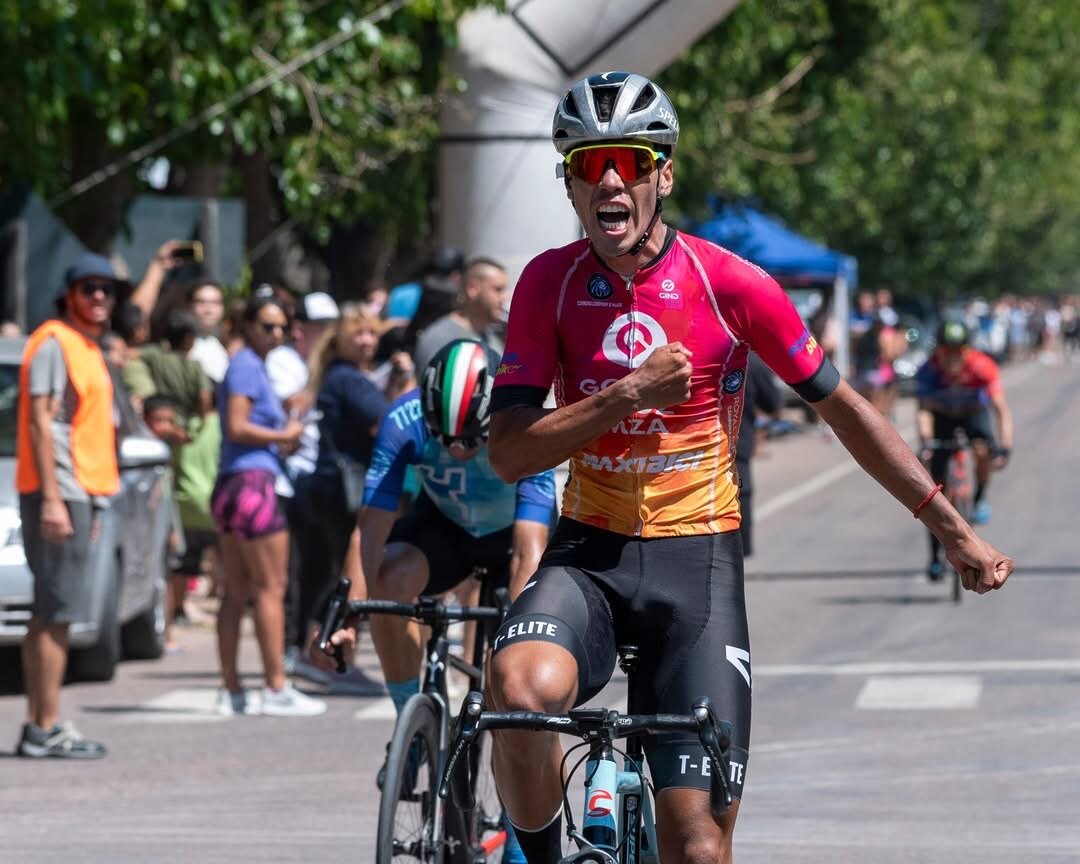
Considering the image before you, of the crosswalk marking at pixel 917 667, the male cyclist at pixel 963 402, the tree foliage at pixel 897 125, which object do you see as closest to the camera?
the crosswalk marking at pixel 917 667

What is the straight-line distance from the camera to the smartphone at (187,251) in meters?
14.3

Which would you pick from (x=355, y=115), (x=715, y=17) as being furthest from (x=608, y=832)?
(x=355, y=115)

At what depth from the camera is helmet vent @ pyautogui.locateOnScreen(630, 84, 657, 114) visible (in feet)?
15.3

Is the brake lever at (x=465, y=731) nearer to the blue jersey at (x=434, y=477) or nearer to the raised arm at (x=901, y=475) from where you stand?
the raised arm at (x=901, y=475)

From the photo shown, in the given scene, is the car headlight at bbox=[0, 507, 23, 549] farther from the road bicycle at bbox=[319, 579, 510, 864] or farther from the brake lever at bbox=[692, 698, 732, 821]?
the brake lever at bbox=[692, 698, 732, 821]

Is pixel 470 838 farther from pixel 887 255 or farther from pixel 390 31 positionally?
pixel 887 255

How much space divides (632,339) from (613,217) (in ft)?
0.82

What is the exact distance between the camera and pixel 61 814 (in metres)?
8.23

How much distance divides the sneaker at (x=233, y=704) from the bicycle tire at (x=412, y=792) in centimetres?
481

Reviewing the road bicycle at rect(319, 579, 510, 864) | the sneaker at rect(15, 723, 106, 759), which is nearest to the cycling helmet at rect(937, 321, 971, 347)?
the sneaker at rect(15, 723, 106, 759)

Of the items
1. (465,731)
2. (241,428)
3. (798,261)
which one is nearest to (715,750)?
(465,731)

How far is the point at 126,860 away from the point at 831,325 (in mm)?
27866

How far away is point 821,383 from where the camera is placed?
4.77 m

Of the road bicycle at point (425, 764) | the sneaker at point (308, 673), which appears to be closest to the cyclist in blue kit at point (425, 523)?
the road bicycle at point (425, 764)
